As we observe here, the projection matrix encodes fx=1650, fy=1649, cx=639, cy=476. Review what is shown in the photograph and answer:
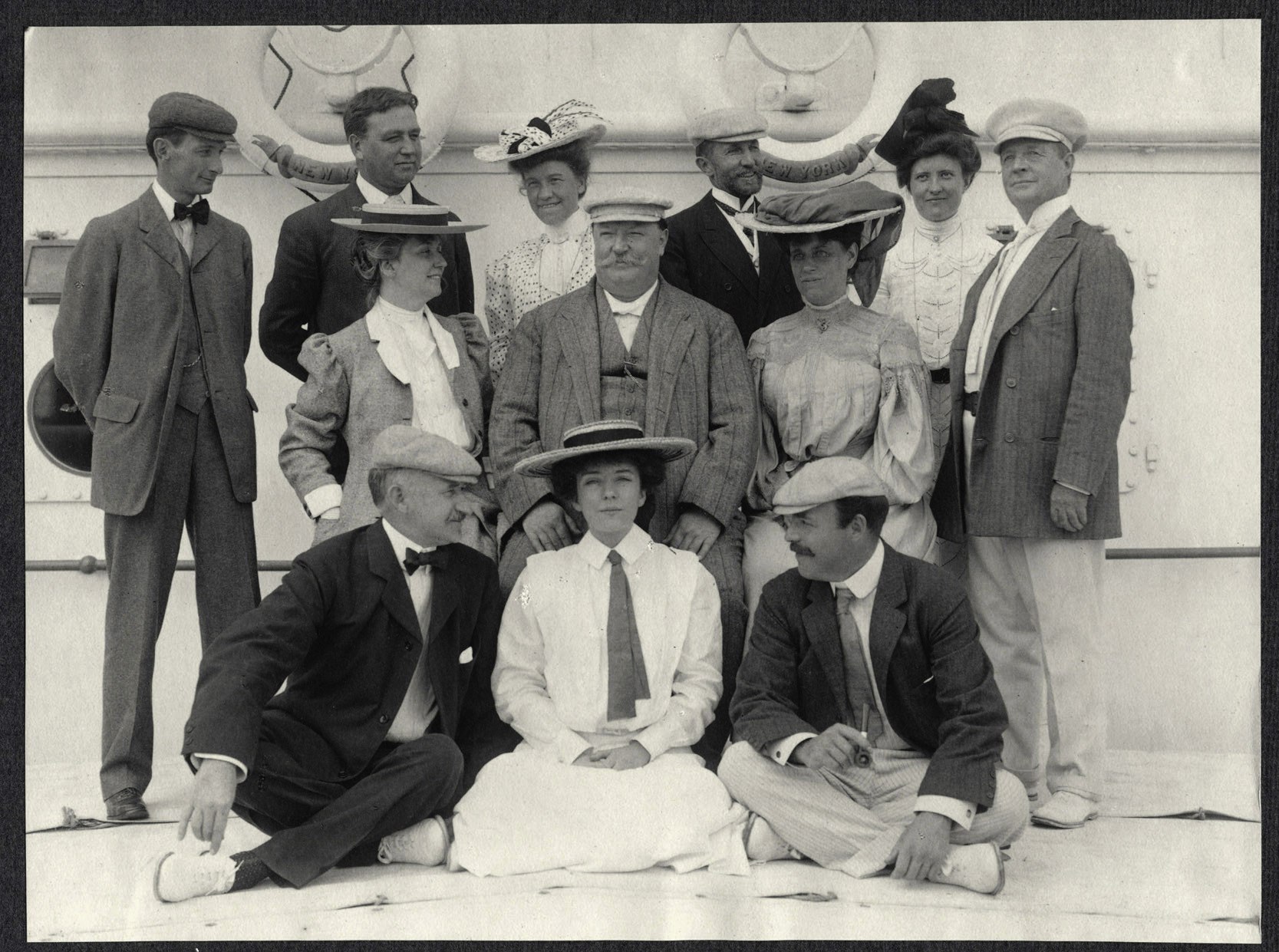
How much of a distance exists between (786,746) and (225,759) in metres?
1.38

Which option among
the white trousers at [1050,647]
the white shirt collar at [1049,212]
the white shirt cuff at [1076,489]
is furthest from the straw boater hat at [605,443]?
the white shirt collar at [1049,212]

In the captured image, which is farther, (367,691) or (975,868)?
(367,691)

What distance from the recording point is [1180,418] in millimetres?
5180

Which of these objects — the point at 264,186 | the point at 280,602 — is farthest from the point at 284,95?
the point at 280,602

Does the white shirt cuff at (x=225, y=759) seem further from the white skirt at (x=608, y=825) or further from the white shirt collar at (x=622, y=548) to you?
the white shirt collar at (x=622, y=548)

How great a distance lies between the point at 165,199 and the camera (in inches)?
193

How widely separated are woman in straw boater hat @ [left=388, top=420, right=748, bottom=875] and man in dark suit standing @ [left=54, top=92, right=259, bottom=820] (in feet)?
3.14

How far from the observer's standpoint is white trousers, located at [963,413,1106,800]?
187 inches

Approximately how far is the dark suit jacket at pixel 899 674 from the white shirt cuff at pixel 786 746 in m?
0.02

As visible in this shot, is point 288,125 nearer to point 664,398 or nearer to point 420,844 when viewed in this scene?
point 664,398

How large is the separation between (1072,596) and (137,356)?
280 centimetres

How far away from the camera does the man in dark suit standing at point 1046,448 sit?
15.3ft

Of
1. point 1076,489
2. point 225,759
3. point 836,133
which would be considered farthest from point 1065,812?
point 225,759

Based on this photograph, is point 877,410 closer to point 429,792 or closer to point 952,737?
point 952,737
